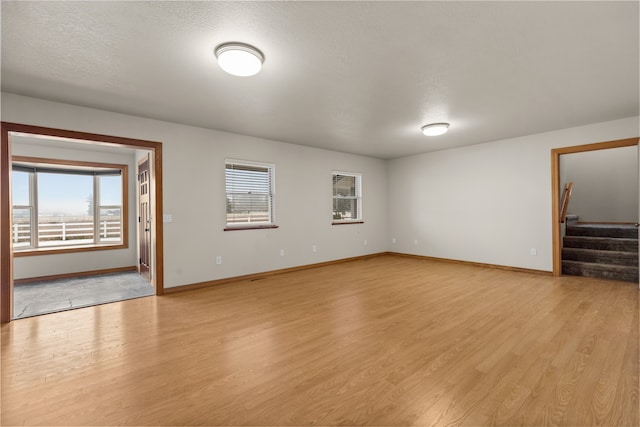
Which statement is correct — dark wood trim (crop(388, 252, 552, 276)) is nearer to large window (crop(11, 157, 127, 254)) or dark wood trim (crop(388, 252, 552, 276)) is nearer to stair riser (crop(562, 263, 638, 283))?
stair riser (crop(562, 263, 638, 283))

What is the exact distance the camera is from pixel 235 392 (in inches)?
76.2

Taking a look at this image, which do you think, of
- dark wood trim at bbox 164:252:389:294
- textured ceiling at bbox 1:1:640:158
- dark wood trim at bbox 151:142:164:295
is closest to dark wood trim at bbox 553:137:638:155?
textured ceiling at bbox 1:1:640:158

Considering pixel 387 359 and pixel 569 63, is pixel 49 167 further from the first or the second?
pixel 569 63

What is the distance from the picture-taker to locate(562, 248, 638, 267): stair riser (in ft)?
15.9

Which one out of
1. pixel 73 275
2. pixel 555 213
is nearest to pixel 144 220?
pixel 73 275

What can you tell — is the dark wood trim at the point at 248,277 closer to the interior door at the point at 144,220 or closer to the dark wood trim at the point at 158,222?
the dark wood trim at the point at 158,222

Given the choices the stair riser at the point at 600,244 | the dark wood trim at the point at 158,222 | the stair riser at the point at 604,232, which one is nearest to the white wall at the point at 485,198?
the stair riser at the point at 600,244

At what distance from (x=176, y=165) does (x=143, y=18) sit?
268 cm

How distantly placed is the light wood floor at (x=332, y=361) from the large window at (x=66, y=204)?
3064 millimetres

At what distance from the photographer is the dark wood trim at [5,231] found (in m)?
3.23

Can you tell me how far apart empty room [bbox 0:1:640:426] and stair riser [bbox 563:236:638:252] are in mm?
36

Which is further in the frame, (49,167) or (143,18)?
(49,167)

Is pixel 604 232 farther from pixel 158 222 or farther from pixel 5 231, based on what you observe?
pixel 5 231

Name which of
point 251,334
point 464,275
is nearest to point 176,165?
point 251,334
